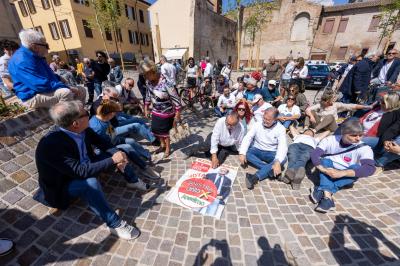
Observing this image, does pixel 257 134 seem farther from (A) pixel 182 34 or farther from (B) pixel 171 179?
(A) pixel 182 34

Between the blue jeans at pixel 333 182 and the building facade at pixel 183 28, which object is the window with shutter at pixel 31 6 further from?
the blue jeans at pixel 333 182

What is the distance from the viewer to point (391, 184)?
11.6 feet

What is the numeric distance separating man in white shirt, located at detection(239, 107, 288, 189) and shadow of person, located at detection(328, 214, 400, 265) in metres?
1.13

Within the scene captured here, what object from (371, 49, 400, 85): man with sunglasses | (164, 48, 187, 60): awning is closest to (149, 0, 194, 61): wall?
(164, 48, 187, 60): awning

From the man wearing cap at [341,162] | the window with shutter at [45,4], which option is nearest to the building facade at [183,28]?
the window with shutter at [45,4]

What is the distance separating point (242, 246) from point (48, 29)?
28.4 metres

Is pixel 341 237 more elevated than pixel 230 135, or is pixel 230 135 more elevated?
pixel 230 135

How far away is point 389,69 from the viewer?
6246mm

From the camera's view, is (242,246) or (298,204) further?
(298,204)

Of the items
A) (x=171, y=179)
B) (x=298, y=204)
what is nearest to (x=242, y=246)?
(x=298, y=204)

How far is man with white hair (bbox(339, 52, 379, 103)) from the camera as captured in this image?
5949 millimetres

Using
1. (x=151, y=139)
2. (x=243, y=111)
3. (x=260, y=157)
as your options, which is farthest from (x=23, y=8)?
(x=260, y=157)

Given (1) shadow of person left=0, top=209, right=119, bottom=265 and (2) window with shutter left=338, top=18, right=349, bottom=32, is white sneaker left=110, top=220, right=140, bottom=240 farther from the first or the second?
(2) window with shutter left=338, top=18, right=349, bottom=32

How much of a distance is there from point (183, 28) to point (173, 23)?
5.17ft
